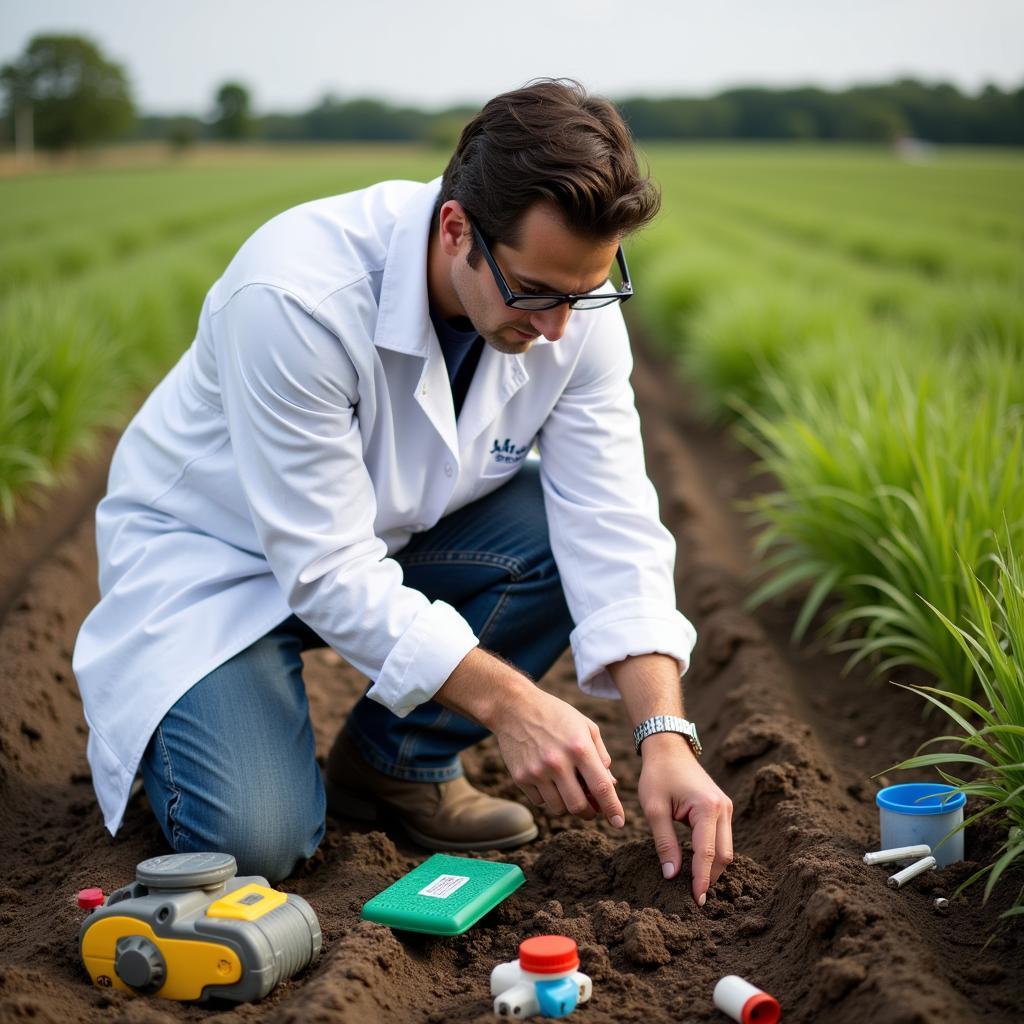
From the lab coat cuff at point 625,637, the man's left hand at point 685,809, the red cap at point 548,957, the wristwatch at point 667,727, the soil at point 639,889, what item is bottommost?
the soil at point 639,889

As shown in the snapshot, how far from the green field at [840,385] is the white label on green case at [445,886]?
2.68ft

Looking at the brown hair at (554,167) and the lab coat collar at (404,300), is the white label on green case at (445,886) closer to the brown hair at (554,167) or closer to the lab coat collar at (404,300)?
the lab coat collar at (404,300)

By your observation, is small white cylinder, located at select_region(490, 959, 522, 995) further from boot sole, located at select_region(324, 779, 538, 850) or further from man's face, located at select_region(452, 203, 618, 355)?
man's face, located at select_region(452, 203, 618, 355)

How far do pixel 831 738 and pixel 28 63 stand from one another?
8.93m

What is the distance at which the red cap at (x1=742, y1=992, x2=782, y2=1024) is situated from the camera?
1.45m

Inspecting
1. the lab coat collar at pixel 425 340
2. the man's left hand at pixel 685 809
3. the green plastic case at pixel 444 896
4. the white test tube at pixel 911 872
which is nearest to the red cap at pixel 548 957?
the green plastic case at pixel 444 896

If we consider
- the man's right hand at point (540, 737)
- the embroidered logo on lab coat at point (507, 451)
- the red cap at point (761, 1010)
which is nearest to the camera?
the red cap at point (761, 1010)

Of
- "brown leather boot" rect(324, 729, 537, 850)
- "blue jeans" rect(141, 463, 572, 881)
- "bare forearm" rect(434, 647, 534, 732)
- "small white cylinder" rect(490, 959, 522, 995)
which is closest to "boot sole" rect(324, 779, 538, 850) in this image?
"brown leather boot" rect(324, 729, 537, 850)

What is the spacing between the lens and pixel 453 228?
1.87 m

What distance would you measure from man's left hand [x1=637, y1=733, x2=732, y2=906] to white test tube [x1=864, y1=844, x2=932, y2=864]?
24 cm

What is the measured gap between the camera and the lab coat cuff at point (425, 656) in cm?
175

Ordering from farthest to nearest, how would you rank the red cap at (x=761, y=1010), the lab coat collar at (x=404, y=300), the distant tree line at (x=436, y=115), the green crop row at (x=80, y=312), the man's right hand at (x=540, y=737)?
the distant tree line at (x=436, y=115) < the green crop row at (x=80, y=312) < the lab coat collar at (x=404, y=300) < the man's right hand at (x=540, y=737) < the red cap at (x=761, y=1010)

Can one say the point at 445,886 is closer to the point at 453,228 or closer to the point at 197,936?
the point at 197,936

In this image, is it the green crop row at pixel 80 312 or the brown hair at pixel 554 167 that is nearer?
the brown hair at pixel 554 167
